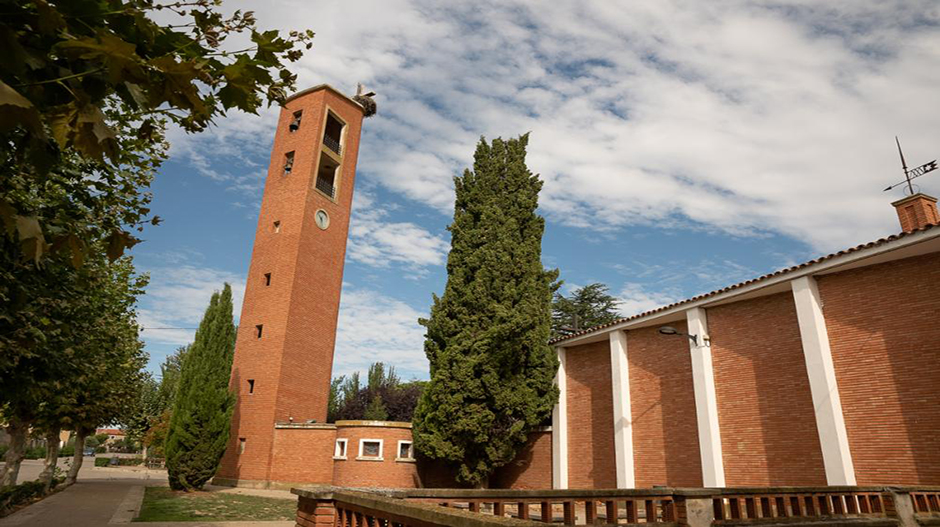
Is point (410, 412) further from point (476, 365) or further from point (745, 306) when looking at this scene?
point (745, 306)

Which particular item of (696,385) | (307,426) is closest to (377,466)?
(307,426)

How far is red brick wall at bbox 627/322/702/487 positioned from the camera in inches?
570

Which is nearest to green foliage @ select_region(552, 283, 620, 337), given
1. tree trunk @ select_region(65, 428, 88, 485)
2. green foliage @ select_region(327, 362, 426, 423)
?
green foliage @ select_region(327, 362, 426, 423)

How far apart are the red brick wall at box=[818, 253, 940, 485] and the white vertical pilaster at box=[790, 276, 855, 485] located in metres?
0.30

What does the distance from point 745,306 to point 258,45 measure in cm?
1394

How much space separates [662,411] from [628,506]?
430 inches

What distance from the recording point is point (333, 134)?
1248 inches

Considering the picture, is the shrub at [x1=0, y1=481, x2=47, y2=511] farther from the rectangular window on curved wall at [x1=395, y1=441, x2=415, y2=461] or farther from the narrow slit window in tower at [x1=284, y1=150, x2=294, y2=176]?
the narrow slit window in tower at [x1=284, y1=150, x2=294, y2=176]

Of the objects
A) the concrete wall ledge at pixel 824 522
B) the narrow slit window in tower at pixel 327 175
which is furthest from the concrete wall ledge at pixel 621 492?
the narrow slit window in tower at pixel 327 175

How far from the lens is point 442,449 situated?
684 inches

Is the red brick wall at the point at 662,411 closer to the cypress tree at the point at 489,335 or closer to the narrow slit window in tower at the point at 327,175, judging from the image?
the cypress tree at the point at 489,335

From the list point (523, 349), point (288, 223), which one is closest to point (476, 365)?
point (523, 349)

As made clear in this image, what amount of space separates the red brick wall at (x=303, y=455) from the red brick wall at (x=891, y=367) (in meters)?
18.3

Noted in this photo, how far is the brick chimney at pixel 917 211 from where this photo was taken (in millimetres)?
15570
